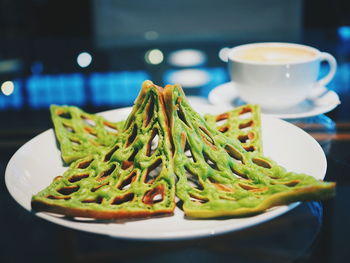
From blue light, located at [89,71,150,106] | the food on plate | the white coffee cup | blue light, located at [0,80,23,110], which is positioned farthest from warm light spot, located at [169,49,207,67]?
the food on plate

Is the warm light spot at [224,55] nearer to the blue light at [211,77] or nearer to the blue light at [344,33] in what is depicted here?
the blue light at [211,77]

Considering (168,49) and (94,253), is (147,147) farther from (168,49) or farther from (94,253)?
(168,49)

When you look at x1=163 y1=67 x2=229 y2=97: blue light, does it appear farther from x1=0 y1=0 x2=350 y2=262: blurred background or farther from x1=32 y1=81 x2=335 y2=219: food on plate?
x1=32 y1=81 x2=335 y2=219: food on plate

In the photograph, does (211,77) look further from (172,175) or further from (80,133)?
(172,175)

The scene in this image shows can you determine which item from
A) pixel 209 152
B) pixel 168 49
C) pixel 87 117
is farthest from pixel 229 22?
pixel 209 152

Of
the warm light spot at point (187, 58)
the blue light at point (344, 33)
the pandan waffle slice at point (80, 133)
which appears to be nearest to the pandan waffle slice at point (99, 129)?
the pandan waffle slice at point (80, 133)

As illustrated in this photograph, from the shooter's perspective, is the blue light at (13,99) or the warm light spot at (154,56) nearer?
the blue light at (13,99)
